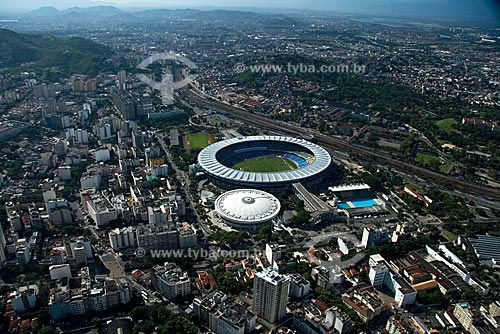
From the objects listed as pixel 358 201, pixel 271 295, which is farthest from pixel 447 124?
pixel 271 295

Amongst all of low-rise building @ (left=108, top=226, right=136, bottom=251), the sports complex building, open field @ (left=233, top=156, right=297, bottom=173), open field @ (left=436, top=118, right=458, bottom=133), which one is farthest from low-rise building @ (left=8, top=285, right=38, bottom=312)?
open field @ (left=436, top=118, right=458, bottom=133)

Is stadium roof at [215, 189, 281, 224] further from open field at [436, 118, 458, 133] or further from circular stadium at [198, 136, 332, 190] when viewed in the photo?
open field at [436, 118, 458, 133]

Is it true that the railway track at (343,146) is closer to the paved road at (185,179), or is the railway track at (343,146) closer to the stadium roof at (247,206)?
the paved road at (185,179)

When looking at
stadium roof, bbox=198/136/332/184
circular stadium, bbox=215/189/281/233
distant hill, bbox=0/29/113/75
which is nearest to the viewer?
circular stadium, bbox=215/189/281/233

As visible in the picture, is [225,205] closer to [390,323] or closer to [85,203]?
[85,203]

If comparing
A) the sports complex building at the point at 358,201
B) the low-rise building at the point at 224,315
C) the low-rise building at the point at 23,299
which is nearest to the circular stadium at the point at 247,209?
the sports complex building at the point at 358,201

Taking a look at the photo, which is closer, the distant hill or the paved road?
the paved road

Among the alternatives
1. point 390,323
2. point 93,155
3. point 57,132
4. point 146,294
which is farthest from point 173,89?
point 390,323
